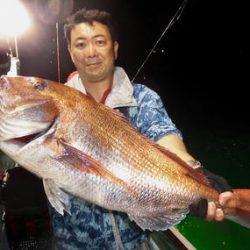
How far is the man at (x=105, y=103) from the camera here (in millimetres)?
3299

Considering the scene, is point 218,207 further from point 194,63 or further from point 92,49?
point 194,63

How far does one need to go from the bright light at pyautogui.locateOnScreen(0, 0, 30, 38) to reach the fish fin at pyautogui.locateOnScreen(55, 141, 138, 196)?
5.77 meters

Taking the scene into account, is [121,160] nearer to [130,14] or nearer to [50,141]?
[50,141]

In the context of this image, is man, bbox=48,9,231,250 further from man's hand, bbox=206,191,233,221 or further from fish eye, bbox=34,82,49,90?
fish eye, bbox=34,82,49,90

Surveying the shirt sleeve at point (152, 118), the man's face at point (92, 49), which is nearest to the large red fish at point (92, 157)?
the shirt sleeve at point (152, 118)

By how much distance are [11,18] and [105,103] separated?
527 centimetres

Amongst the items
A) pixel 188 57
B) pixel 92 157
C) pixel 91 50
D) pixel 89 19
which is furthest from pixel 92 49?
pixel 188 57

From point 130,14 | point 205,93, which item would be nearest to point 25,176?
point 205,93

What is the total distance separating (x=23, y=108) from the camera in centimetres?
250

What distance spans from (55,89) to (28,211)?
199 centimetres

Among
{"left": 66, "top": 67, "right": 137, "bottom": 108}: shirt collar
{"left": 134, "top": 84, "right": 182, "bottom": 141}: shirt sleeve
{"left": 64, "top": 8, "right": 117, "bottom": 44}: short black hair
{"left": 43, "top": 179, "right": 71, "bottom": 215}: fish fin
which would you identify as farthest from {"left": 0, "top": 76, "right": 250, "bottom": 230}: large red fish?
{"left": 64, "top": 8, "right": 117, "bottom": 44}: short black hair

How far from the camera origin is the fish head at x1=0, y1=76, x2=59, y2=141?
2.46 m

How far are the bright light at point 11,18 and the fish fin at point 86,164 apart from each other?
577 centimetres

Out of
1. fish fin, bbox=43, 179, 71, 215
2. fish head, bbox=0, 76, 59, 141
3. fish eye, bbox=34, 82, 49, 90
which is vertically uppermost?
fish eye, bbox=34, 82, 49, 90
